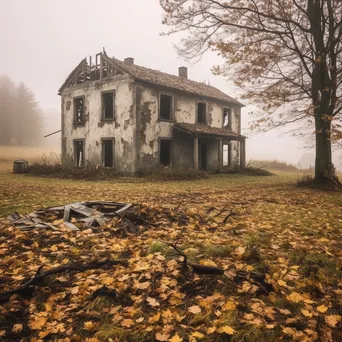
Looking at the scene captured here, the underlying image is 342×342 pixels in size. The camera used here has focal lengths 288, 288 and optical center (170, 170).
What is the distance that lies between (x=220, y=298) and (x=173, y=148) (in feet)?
59.5

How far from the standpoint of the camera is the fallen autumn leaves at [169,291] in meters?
2.54

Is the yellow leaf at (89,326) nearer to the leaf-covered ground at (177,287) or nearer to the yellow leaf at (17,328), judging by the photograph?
the leaf-covered ground at (177,287)

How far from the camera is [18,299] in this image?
311 cm

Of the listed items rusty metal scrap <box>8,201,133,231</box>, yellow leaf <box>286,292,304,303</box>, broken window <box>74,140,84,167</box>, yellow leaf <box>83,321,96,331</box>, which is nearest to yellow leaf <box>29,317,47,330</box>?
yellow leaf <box>83,321,96,331</box>

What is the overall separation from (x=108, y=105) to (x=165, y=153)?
214 inches

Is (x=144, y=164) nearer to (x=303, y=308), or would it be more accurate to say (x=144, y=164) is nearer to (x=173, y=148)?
(x=173, y=148)

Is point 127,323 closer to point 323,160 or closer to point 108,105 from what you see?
point 323,160

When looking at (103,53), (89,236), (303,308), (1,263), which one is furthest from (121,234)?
(103,53)

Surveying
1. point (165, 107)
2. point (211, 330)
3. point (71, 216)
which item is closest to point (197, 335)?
point (211, 330)

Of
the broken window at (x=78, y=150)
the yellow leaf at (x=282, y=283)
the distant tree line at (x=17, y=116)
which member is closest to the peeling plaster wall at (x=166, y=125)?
the broken window at (x=78, y=150)

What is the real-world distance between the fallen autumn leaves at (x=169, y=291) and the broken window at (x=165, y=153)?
15.9m

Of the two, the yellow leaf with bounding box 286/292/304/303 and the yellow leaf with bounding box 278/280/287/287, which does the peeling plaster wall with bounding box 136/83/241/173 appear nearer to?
the yellow leaf with bounding box 278/280/287/287

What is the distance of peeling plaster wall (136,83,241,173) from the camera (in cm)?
1875

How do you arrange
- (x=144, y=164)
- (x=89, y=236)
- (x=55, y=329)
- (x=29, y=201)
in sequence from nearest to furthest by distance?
(x=55, y=329) → (x=89, y=236) → (x=29, y=201) → (x=144, y=164)
